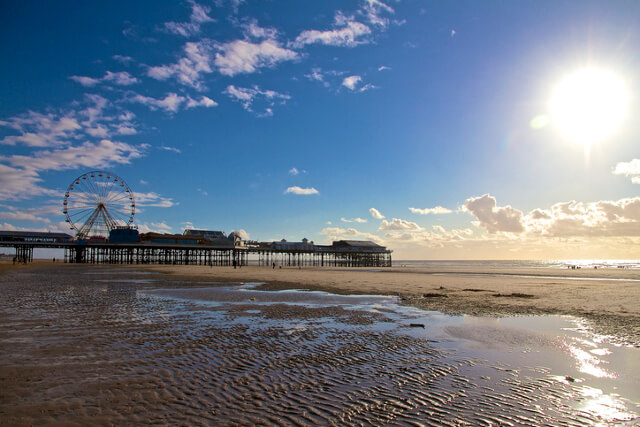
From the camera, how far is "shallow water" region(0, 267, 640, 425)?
555cm

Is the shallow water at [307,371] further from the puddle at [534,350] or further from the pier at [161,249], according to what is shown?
the pier at [161,249]

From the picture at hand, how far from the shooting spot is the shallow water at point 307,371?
5.55 meters

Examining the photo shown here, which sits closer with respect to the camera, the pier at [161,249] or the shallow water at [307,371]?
the shallow water at [307,371]

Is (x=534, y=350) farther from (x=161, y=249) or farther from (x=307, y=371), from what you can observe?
(x=161, y=249)

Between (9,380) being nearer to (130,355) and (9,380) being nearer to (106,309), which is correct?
(130,355)

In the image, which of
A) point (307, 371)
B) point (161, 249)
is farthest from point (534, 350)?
point (161, 249)

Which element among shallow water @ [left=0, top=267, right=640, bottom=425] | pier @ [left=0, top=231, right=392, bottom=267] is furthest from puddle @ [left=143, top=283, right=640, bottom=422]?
pier @ [left=0, top=231, right=392, bottom=267]

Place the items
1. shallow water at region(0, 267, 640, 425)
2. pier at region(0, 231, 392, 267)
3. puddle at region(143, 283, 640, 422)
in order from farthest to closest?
pier at region(0, 231, 392, 267), puddle at region(143, 283, 640, 422), shallow water at region(0, 267, 640, 425)

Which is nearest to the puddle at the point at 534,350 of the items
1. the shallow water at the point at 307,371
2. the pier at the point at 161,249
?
the shallow water at the point at 307,371

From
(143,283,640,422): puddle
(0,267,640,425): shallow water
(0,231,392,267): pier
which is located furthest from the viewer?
(0,231,392,267): pier

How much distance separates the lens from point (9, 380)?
258 inches

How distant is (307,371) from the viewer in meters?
7.69

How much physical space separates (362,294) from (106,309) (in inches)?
590

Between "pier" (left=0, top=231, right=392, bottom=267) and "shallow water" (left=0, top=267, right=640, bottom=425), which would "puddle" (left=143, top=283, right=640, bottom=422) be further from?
"pier" (left=0, top=231, right=392, bottom=267)
